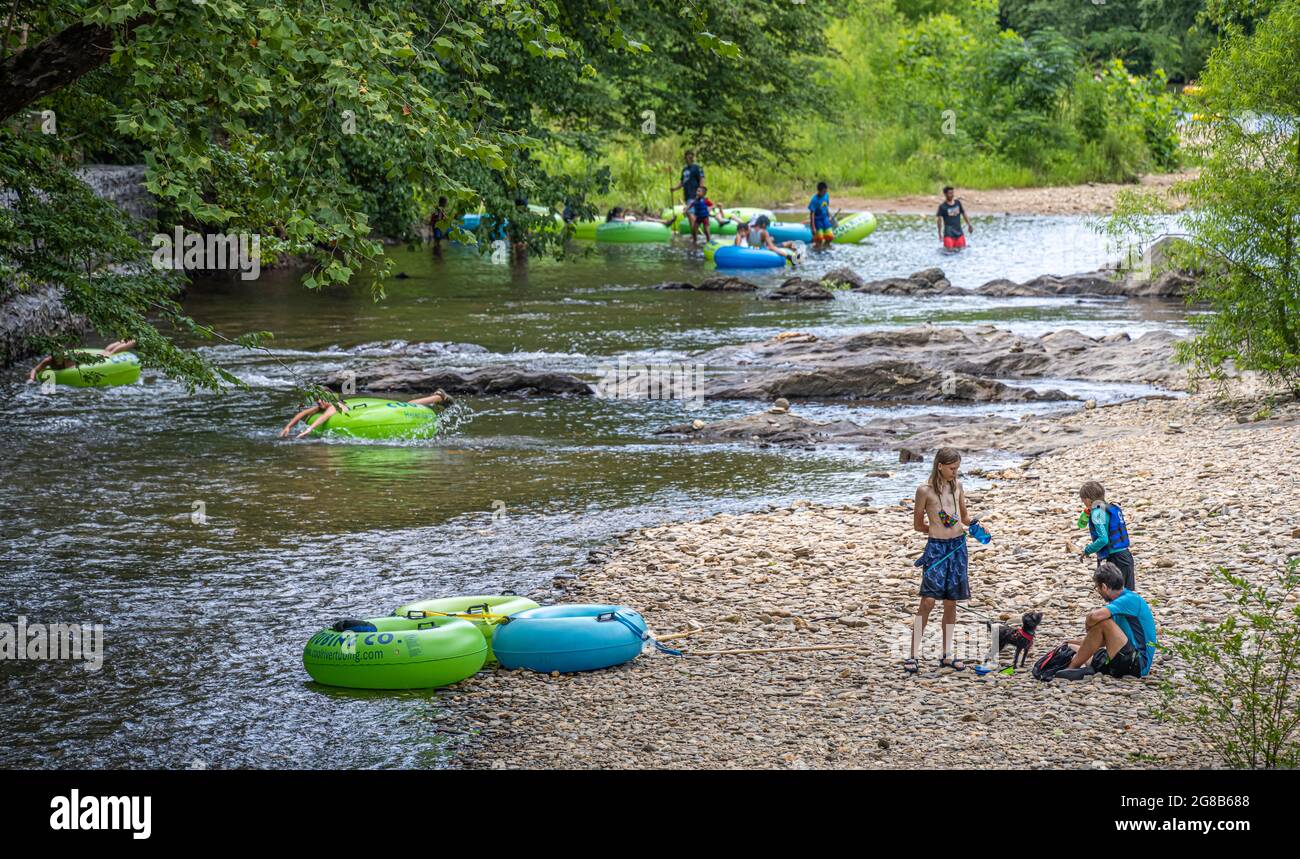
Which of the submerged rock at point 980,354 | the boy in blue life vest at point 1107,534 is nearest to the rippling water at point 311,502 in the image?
the submerged rock at point 980,354

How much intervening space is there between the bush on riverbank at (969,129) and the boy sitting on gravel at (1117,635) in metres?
40.0

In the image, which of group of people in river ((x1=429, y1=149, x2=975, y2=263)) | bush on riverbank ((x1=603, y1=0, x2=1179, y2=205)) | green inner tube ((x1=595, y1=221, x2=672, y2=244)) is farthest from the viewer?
bush on riverbank ((x1=603, y1=0, x2=1179, y2=205))

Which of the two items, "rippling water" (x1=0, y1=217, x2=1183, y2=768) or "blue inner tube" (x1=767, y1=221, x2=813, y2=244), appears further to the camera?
"blue inner tube" (x1=767, y1=221, x2=813, y2=244)

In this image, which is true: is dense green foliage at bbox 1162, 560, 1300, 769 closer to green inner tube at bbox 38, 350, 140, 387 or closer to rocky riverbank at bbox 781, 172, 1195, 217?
green inner tube at bbox 38, 350, 140, 387

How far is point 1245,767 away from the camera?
670 centimetres

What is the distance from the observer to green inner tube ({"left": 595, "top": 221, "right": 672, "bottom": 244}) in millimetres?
40094

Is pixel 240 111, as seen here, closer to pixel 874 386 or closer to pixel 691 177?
pixel 874 386

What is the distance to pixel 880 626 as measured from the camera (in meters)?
9.86

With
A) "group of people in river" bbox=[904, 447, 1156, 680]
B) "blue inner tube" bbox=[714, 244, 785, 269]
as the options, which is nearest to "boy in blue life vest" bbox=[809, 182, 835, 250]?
"blue inner tube" bbox=[714, 244, 785, 269]

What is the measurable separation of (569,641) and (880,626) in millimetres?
2305

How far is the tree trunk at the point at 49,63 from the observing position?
24.5ft

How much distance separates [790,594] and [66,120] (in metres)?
7.22

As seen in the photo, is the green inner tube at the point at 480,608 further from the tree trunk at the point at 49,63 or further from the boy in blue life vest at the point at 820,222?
the boy in blue life vest at the point at 820,222

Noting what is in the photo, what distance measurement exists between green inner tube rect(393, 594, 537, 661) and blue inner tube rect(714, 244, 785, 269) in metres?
24.8
